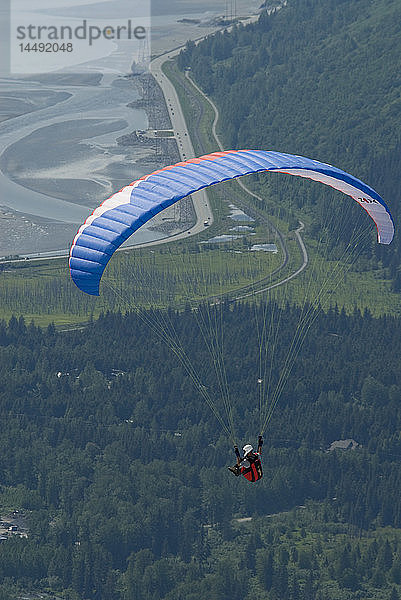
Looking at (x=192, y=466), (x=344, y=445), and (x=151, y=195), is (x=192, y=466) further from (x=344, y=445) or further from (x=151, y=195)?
(x=151, y=195)

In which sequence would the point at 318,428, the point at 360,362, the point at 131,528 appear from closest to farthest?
1. the point at 131,528
2. the point at 318,428
3. the point at 360,362

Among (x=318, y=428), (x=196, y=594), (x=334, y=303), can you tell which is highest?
(x=334, y=303)

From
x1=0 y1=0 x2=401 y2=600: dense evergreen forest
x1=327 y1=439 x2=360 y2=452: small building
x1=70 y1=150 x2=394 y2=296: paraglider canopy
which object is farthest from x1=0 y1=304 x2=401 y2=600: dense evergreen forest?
x1=70 y1=150 x2=394 y2=296: paraglider canopy


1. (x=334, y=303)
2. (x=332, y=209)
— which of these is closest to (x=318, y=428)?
(x=334, y=303)

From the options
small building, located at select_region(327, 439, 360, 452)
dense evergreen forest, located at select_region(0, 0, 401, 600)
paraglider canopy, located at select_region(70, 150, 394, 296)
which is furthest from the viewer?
small building, located at select_region(327, 439, 360, 452)

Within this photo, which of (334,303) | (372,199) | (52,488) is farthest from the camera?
(334,303)

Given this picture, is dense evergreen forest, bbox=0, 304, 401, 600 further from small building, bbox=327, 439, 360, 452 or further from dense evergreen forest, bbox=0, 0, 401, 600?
small building, bbox=327, 439, 360, 452

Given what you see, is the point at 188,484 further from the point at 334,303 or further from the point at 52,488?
the point at 334,303
